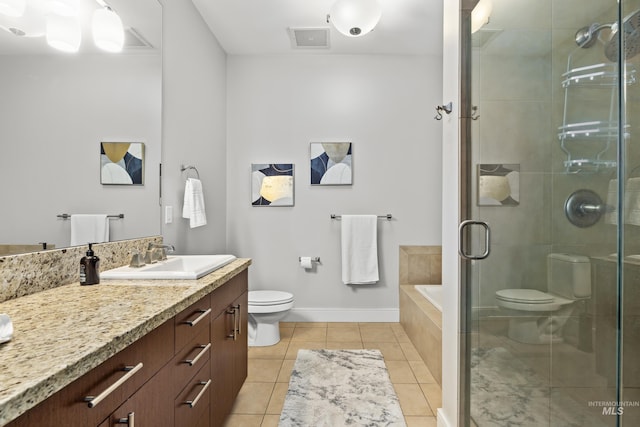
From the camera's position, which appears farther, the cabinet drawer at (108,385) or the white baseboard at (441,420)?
the white baseboard at (441,420)

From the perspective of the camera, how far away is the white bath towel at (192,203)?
2297 millimetres

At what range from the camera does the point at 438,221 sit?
10.7ft

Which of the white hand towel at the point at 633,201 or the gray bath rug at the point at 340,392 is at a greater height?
the white hand towel at the point at 633,201

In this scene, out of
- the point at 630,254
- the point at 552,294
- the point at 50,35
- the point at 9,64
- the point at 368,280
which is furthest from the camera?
the point at 368,280

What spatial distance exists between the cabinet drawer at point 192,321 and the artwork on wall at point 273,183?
6.39ft

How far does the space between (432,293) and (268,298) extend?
55.1 inches

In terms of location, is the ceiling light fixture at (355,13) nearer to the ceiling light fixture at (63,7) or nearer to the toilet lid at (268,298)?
the ceiling light fixture at (63,7)

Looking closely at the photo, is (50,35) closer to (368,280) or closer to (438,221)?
(368,280)

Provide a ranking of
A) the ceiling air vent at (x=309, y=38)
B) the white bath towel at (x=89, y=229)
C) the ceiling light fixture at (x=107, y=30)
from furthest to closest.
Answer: the ceiling air vent at (x=309, y=38) < the ceiling light fixture at (x=107, y=30) < the white bath towel at (x=89, y=229)

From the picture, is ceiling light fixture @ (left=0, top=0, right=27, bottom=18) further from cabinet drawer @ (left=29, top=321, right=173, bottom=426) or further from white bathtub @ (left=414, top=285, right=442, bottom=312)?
white bathtub @ (left=414, top=285, right=442, bottom=312)

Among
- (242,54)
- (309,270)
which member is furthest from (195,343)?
(242,54)

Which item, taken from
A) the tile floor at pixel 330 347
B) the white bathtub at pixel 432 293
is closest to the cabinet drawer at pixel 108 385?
the tile floor at pixel 330 347

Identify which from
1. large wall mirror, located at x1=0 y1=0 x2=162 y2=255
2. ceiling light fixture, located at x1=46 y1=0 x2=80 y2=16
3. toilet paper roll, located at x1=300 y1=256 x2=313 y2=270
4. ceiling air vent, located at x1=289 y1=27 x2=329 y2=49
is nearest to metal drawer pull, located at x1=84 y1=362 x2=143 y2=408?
large wall mirror, located at x1=0 y1=0 x2=162 y2=255

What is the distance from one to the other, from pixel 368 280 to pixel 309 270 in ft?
1.91
